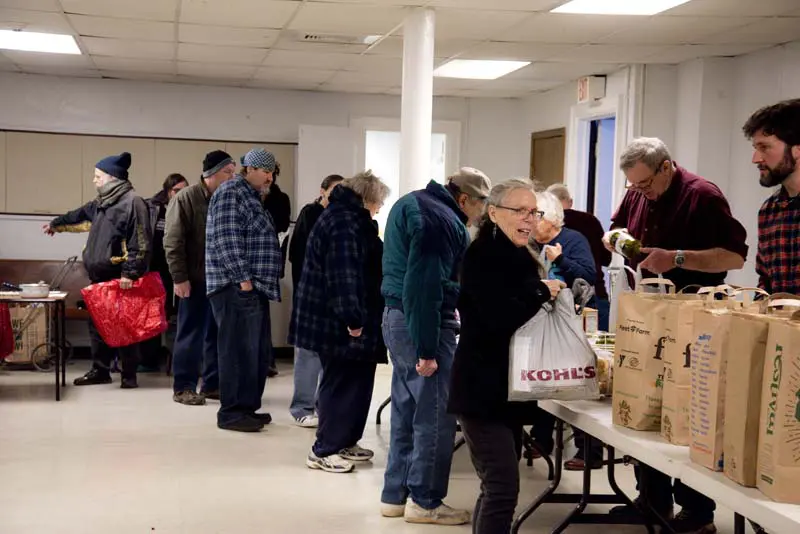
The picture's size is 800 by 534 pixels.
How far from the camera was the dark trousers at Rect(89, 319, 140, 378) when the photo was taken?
23.9ft

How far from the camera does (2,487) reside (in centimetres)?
453

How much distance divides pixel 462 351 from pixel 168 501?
78.0 inches

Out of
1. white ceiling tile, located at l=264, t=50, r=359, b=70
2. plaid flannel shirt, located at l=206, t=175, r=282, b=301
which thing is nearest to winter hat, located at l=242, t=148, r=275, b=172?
plaid flannel shirt, located at l=206, t=175, r=282, b=301

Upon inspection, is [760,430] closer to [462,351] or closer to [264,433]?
[462,351]

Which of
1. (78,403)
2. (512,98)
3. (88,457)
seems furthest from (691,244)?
(512,98)

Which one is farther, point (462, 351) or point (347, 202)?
point (347, 202)

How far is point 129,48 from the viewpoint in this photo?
7.46m

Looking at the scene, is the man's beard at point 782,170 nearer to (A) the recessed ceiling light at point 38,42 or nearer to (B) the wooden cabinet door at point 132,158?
(A) the recessed ceiling light at point 38,42

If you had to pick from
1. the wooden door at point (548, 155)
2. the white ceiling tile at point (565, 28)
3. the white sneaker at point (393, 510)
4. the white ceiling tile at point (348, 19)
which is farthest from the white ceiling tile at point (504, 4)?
the wooden door at point (548, 155)

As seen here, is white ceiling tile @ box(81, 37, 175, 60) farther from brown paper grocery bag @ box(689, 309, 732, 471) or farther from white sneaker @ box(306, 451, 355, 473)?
brown paper grocery bag @ box(689, 309, 732, 471)

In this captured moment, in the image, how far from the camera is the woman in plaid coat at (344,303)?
446 cm

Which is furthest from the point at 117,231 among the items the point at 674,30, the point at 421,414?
the point at 674,30

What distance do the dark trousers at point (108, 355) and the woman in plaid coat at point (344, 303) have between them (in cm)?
288

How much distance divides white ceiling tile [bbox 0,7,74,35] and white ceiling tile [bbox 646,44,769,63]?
434 centimetres
